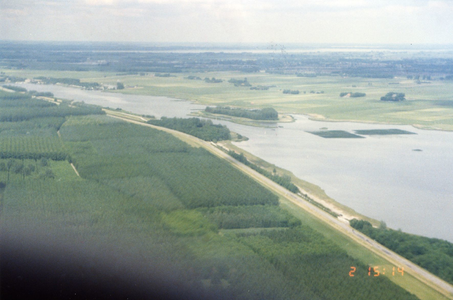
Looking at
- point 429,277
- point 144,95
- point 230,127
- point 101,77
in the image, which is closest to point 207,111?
point 230,127

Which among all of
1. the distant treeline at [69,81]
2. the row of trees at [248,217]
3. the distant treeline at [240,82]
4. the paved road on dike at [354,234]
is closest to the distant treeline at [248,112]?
the distant treeline at [240,82]

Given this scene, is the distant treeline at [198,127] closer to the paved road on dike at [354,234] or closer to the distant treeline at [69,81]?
the paved road on dike at [354,234]

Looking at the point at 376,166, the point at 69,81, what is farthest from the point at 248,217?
the point at 69,81

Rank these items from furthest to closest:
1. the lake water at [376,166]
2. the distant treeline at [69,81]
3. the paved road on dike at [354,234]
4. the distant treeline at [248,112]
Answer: the distant treeline at [69,81] < the distant treeline at [248,112] < the lake water at [376,166] < the paved road on dike at [354,234]

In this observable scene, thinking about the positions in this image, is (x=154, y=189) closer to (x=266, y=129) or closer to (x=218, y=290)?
(x=218, y=290)

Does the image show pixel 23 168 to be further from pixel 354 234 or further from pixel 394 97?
pixel 394 97

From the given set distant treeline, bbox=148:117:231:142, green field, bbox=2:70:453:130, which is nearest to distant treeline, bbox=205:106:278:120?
green field, bbox=2:70:453:130
